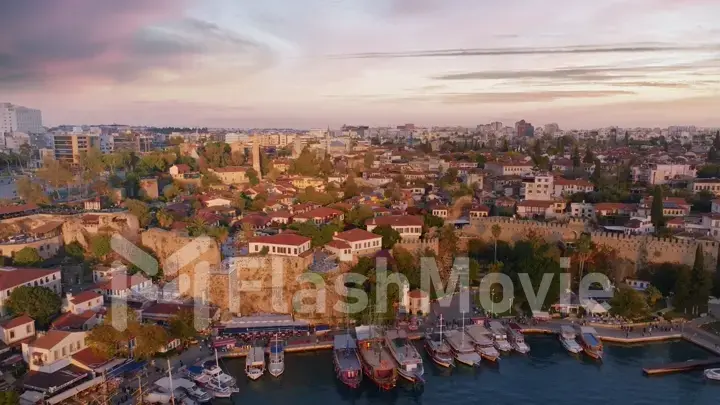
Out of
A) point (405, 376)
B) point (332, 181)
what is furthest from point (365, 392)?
point (332, 181)

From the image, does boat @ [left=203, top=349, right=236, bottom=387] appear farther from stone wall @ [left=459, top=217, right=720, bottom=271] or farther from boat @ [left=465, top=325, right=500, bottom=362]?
stone wall @ [left=459, top=217, right=720, bottom=271]

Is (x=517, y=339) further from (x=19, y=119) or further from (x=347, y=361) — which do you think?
(x=19, y=119)

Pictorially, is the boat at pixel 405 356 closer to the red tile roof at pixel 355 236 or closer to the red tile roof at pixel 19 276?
the red tile roof at pixel 355 236

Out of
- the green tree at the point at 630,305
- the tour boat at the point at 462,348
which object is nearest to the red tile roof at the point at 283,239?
the tour boat at the point at 462,348

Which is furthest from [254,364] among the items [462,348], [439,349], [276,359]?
[462,348]

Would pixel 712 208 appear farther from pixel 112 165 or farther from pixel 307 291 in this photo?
pixel 112 165

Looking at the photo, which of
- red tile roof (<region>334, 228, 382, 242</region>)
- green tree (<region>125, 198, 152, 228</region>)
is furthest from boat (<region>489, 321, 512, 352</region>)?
green tree (<region>125, 198, 152, 228</region>)
